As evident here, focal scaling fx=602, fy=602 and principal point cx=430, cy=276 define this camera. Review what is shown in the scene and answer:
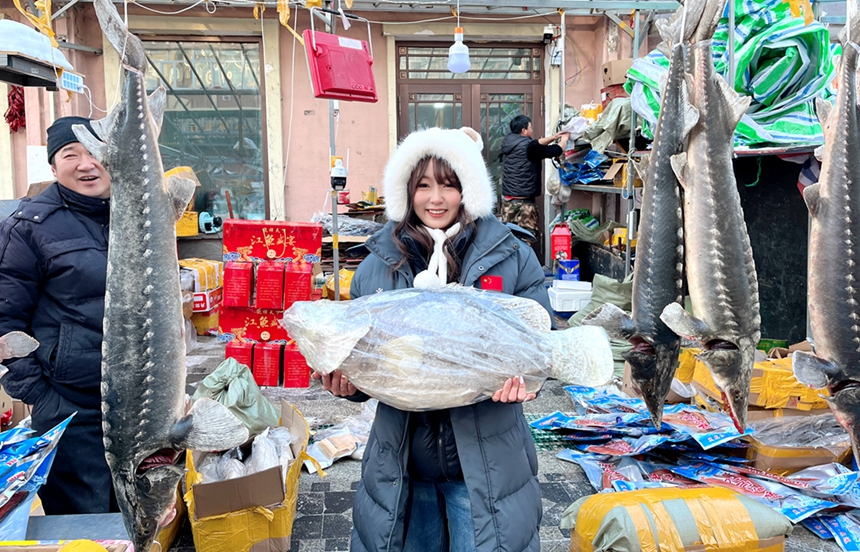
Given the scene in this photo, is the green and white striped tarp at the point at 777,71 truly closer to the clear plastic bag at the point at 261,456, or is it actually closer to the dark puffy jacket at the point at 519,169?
the clear plastic bag at the point at 261,456

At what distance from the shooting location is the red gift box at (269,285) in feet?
16.4

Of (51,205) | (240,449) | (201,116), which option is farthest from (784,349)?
(201,116)

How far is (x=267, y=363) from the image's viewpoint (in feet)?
17.0

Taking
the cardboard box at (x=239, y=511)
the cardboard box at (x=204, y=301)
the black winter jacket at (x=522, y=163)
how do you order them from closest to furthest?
the cardboard box at (x=239, y=511) < the cardboard box at (x=204, y=301) < the black winter jacket at (x=522, y=163)

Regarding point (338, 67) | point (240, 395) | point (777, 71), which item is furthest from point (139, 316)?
point (338, 67)

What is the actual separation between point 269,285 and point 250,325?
443 millimetres

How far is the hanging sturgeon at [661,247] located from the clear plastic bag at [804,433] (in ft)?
7.34

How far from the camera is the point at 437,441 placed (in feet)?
5.87

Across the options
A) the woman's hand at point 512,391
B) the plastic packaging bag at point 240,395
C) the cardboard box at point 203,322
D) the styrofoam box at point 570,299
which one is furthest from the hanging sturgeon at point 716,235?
the cardboard box at point 203,322

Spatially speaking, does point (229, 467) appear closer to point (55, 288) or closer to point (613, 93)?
point (55, 288)

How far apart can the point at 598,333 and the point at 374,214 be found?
21.2 feet

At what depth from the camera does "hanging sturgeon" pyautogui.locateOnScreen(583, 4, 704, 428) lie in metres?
1.73

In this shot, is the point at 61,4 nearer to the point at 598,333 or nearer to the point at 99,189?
the point at 99,189

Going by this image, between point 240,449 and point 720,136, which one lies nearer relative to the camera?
point 720,136
